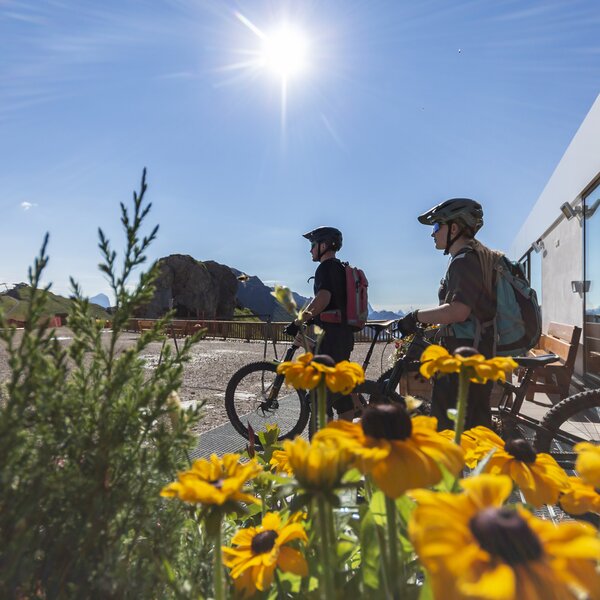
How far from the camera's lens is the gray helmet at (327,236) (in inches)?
170

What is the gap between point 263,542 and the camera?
84cm

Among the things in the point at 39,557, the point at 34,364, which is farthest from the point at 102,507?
the point at 34,364

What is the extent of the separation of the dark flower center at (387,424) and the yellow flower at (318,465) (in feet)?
0.26

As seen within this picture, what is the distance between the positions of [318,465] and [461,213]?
2.70 meters

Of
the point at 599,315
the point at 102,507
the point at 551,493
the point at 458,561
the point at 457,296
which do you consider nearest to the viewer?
the point at 458,561

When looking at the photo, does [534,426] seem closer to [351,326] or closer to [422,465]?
[351,326]

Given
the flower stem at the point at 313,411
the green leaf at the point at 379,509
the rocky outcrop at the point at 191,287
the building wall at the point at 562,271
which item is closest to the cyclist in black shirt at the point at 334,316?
the flower stem at the point at 313,411

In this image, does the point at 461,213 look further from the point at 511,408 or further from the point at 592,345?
the point at 592,345

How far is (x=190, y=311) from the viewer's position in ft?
194

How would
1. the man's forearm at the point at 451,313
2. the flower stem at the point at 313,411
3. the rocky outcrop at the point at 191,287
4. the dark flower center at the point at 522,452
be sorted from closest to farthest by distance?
the dark flower center at the point at 522,452 → the flower stem at the point at 313,411 → the man's forearm at the point at 451,313 → the rocky outcrop at the point at 191,287

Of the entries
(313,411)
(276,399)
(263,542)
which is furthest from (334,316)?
(263,542)

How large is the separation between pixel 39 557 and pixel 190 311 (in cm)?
6012

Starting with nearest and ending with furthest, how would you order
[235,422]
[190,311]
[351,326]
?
[351,326]
[235,422]
[190,311]

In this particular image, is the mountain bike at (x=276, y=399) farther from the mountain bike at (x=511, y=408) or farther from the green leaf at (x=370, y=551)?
the green leaf at (x=370, y=551)
